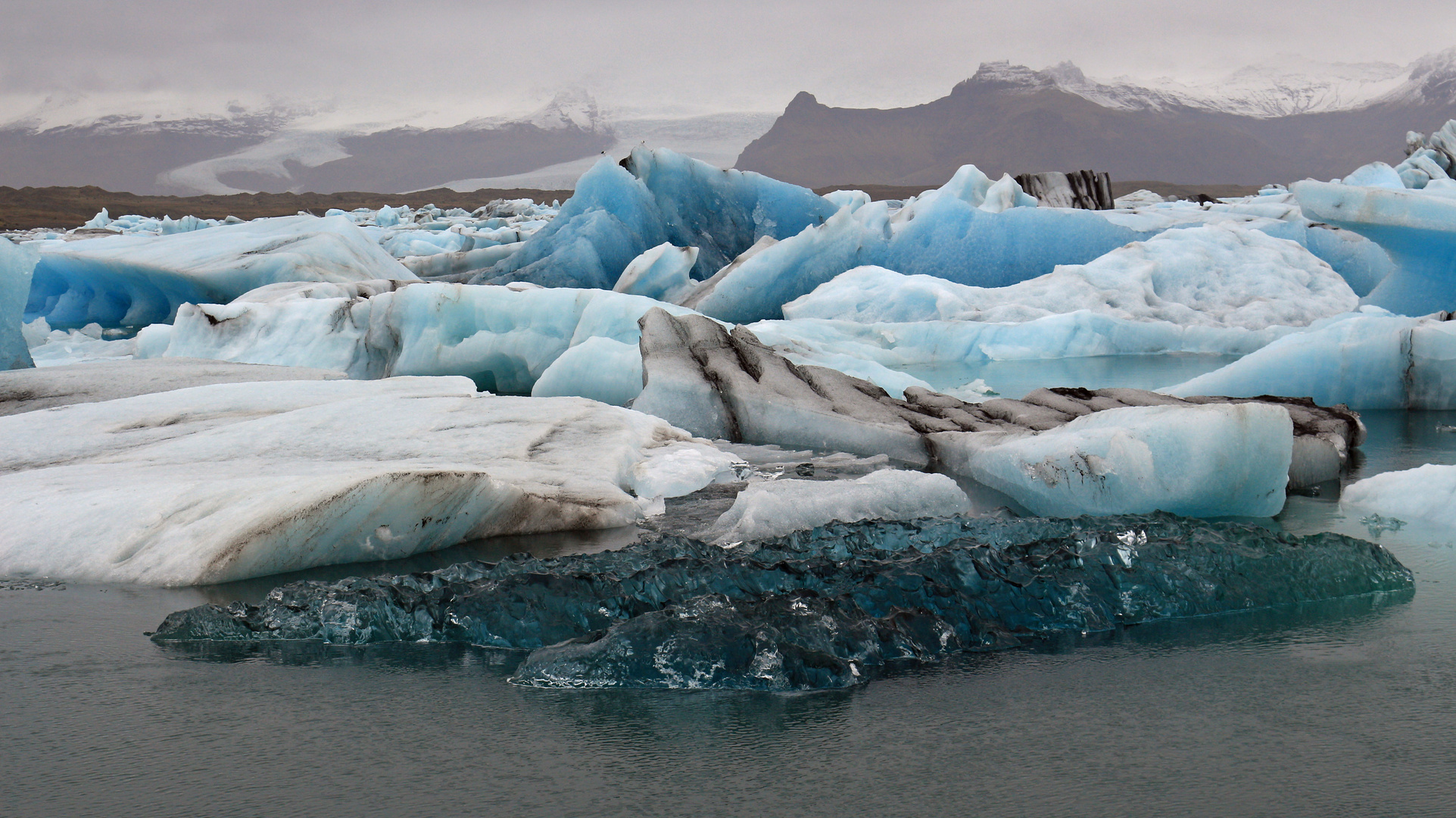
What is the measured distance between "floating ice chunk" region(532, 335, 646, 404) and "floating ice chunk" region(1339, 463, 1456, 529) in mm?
4432

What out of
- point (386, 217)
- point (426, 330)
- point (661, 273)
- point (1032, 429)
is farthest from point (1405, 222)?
point (386, 217)

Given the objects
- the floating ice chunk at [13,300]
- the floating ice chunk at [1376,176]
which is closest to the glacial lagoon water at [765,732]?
the floating ice chunk at [13,300]

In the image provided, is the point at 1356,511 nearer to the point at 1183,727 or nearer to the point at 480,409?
the point at 1183,727

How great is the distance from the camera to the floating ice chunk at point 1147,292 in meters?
11.5

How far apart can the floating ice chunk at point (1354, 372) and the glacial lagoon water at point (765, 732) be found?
4437 mm

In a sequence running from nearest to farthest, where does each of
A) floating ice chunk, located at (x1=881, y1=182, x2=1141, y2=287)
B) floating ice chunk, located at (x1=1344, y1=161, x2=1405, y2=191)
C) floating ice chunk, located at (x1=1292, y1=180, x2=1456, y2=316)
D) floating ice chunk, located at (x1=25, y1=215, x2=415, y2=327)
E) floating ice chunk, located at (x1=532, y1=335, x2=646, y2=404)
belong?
floating ice chunk, located at (x1=532, y1=335, x2=646, y2=404) → floating ice chunk, located at (x1=1292, y1=180, x2=1456, y2=316) → floating ice chunk, located at (x1=25, y1=215, x2=415, y2=327) → floating ice chunk, located at (x1=881, y1=182, x2=1141, y2=287) → floating ice chunk, located at (x1=1344, y1=161, x2=1405, y2=191)

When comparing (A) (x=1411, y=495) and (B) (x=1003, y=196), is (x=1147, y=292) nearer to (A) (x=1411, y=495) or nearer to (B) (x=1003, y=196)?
(B) (x=1003, y=196)

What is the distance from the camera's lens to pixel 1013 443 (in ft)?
14.5

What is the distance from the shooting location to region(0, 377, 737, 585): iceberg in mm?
3176

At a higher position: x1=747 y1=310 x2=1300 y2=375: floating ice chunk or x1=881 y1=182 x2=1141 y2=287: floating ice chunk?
x1=881 y1=182 x2=1141 y2=287: floating ice chunk

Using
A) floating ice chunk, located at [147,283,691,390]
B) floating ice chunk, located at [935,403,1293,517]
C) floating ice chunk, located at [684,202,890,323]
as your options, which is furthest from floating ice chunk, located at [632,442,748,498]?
floating ice chunk, located at [684,202,890,323]

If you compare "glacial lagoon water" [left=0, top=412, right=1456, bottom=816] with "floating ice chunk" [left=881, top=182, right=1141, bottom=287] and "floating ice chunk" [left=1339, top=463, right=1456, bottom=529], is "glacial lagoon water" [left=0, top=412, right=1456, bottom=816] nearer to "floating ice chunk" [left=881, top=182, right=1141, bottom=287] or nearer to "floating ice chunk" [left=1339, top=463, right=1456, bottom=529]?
"floating ice chunk" [left=1339, top=463, right=1456, bottom=529]

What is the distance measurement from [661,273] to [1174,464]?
9583 millimetres

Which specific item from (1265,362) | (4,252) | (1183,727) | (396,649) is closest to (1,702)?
(396,649)
